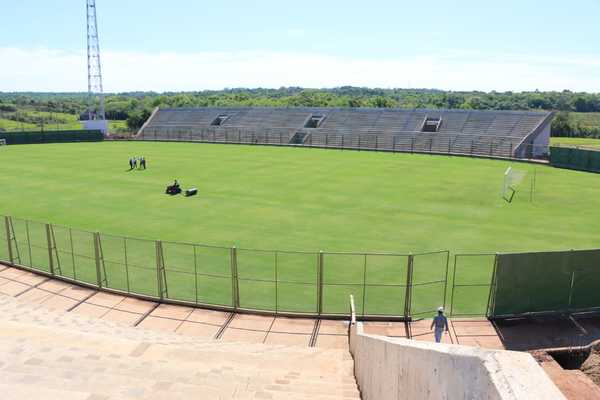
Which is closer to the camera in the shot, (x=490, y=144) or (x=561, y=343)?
(x=561, y=343)

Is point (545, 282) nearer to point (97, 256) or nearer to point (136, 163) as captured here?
point (97, 256)

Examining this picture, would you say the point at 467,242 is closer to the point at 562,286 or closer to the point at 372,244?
the point at 372,244

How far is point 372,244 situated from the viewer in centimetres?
2267

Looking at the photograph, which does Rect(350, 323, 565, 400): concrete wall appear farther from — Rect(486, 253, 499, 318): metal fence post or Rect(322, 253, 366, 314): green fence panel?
Rect(322, 253, 366, 314): green fence panel

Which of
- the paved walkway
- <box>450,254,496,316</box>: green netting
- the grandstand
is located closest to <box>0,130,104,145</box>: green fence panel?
the grandstand

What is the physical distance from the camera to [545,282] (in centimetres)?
1491

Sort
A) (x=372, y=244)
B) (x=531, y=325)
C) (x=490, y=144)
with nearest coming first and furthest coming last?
(x=531, y=325) < (x=372, y=244) < (x=490, y=144)

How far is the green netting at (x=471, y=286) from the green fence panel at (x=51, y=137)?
72960 millimetres

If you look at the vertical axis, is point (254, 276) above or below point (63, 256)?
above

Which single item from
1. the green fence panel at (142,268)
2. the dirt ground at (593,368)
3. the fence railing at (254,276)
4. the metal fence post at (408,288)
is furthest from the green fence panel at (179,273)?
the dirt ground at (593,368)

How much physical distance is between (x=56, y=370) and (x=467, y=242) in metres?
18.9

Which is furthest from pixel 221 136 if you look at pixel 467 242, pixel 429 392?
pixel 429 392

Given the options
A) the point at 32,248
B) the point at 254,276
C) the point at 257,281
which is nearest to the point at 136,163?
the point at 32,248

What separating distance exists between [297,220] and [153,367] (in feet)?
57.2
